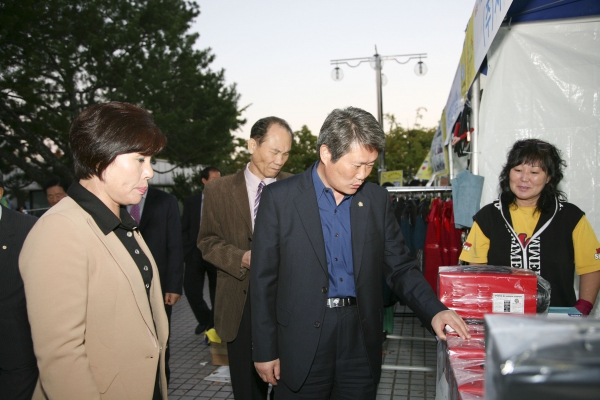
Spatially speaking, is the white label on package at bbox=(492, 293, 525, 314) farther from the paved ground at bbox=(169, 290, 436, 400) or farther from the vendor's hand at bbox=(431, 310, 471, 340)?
the paved ground at bbox=(169, 290, 436, 400)

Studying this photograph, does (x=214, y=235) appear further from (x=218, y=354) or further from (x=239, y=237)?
(x=218, y=354)

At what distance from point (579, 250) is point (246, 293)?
1953mm

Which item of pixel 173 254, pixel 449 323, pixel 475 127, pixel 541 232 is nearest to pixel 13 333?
pixel 173 254

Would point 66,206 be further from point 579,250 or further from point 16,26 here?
point 16,26

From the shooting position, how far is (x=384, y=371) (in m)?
4.92

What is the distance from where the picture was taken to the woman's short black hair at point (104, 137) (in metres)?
Result: 1.68

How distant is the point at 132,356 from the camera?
5.46ft

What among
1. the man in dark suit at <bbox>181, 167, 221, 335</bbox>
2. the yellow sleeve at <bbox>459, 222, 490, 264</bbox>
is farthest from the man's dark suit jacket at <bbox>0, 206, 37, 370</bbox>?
the man in dark suit at <bbox>181, 167, 221, 335</bbox>

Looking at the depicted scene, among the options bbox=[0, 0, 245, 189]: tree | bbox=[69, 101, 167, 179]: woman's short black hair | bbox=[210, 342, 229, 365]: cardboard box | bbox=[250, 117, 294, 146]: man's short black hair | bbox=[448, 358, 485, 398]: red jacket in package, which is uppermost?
bbox=[0, 0, 245, 189]: tree

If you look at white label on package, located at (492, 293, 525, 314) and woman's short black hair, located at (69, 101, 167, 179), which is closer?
woman's short black hair, located at (69, 101, 167, 179)

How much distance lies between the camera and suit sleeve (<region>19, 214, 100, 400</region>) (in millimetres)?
1464

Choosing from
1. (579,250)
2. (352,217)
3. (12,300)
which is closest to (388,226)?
(352,217)

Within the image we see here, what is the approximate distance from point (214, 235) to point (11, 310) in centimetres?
125

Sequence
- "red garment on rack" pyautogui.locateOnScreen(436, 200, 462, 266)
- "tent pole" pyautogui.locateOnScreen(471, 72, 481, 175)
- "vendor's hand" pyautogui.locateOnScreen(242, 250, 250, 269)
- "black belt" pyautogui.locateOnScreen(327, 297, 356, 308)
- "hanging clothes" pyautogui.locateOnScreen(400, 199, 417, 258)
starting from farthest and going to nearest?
"hanging clothes" pyautogui.locateOnScreen(400, 199, 417, 258)
"red garment on rack" pyautogui.locateOnScreen(436, 200, 462, 266)
"tent pole" pyautogui.locateOnScreen(471, 72, 481, 175)
"vendor's hand" pyautogui.locateOnScreen(242, 250, 250, 269)
"black belt" pyautogui.locateOnScreen(327, 297, 356, 308)
